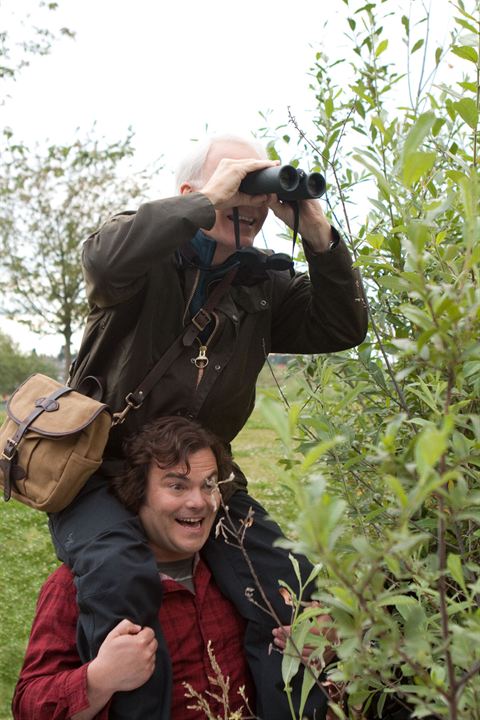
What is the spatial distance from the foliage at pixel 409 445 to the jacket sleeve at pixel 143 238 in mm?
429

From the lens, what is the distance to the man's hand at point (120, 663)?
7.14 feet

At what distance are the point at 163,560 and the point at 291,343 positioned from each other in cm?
82

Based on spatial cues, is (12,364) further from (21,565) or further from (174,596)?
(174,596)

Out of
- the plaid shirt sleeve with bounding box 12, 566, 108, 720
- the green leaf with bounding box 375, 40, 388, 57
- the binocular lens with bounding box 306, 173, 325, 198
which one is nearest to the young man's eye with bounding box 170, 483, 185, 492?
the plaid shirt sleeve with bounding box 12, 566, 108, 720

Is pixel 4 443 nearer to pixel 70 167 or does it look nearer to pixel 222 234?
pixel 222 234

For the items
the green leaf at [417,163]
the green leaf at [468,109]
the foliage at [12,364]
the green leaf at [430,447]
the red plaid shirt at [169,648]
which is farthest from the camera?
the foliage at [12,364]

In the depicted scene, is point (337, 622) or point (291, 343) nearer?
point (337, 622)

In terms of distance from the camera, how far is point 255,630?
2.57m

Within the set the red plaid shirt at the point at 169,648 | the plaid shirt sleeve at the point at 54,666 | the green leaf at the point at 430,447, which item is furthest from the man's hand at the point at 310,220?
the green leaf at the point at 430,447

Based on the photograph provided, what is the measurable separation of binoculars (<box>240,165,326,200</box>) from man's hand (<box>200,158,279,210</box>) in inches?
1.2

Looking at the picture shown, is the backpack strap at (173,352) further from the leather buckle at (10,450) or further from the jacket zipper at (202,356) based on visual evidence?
the leather buckle at (10,450)

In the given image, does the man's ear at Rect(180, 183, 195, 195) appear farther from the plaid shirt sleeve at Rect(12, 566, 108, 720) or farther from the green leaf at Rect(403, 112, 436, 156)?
the green leaf at Rect(403, 112, 436, 156)

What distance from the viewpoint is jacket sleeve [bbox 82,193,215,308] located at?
2145 millimetres

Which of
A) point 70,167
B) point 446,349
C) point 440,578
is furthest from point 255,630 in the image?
point 70,167
